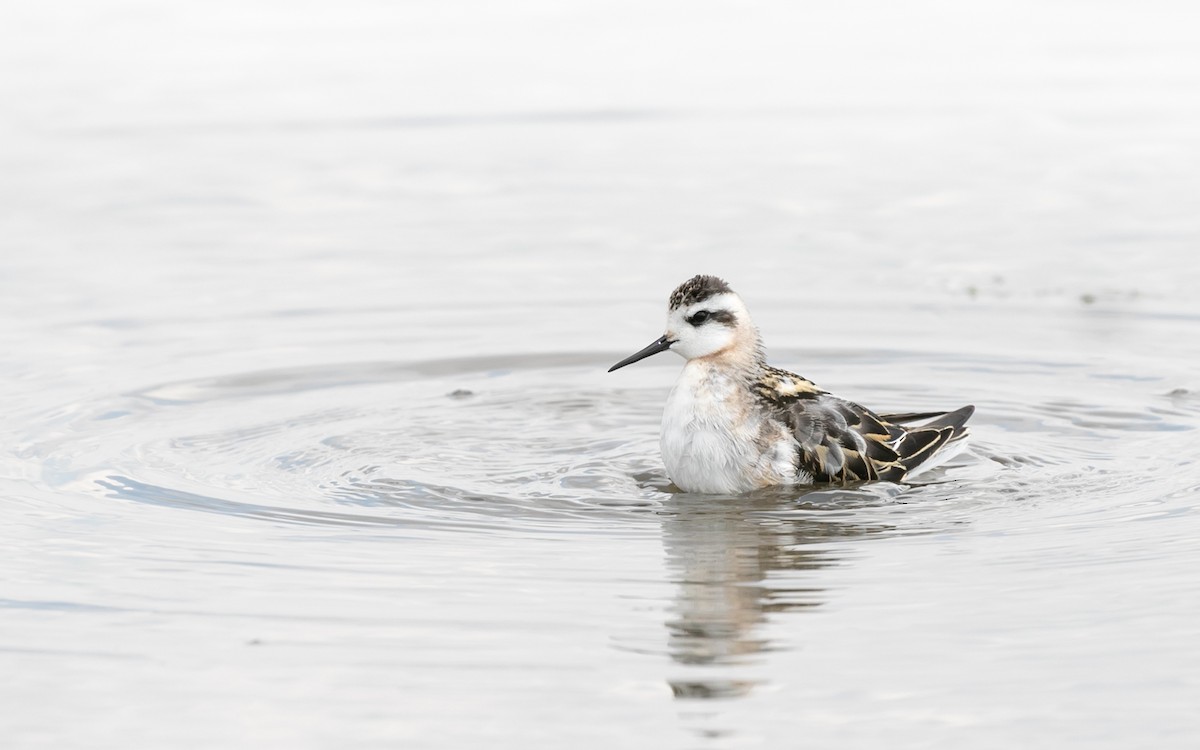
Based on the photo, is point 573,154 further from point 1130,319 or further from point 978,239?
point 1130,319

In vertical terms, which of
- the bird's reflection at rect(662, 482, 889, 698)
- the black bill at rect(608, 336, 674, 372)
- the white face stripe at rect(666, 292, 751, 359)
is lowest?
the bird's reflection at rect(662, 482, 889, 698)

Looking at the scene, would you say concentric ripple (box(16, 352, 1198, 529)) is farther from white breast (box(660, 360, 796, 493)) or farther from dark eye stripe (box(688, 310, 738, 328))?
dark eye stripe (box(688, 310, 738, 328))

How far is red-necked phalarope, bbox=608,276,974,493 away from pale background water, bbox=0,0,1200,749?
263 mm

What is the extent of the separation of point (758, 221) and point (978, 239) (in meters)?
2.05

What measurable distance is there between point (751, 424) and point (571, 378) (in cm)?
274

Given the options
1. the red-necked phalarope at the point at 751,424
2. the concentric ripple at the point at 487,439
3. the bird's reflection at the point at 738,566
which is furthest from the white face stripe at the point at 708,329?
the bird's reflection at the point at 738,566

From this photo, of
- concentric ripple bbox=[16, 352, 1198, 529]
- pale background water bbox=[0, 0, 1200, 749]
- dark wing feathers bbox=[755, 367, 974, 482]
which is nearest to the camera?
pale background water bbox=[0, 0, 1200, 749]

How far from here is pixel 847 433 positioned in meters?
11.3

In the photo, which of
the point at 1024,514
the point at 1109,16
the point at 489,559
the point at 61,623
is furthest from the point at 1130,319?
the point at 1109,16

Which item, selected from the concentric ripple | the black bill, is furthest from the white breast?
the black bill

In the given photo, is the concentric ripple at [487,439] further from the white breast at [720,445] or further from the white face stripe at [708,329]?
the white face stripe at [708,329]

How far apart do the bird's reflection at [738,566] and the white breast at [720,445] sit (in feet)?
0.40

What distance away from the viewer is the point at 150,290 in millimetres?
15445

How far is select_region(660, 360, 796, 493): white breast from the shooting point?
11.0 meters
